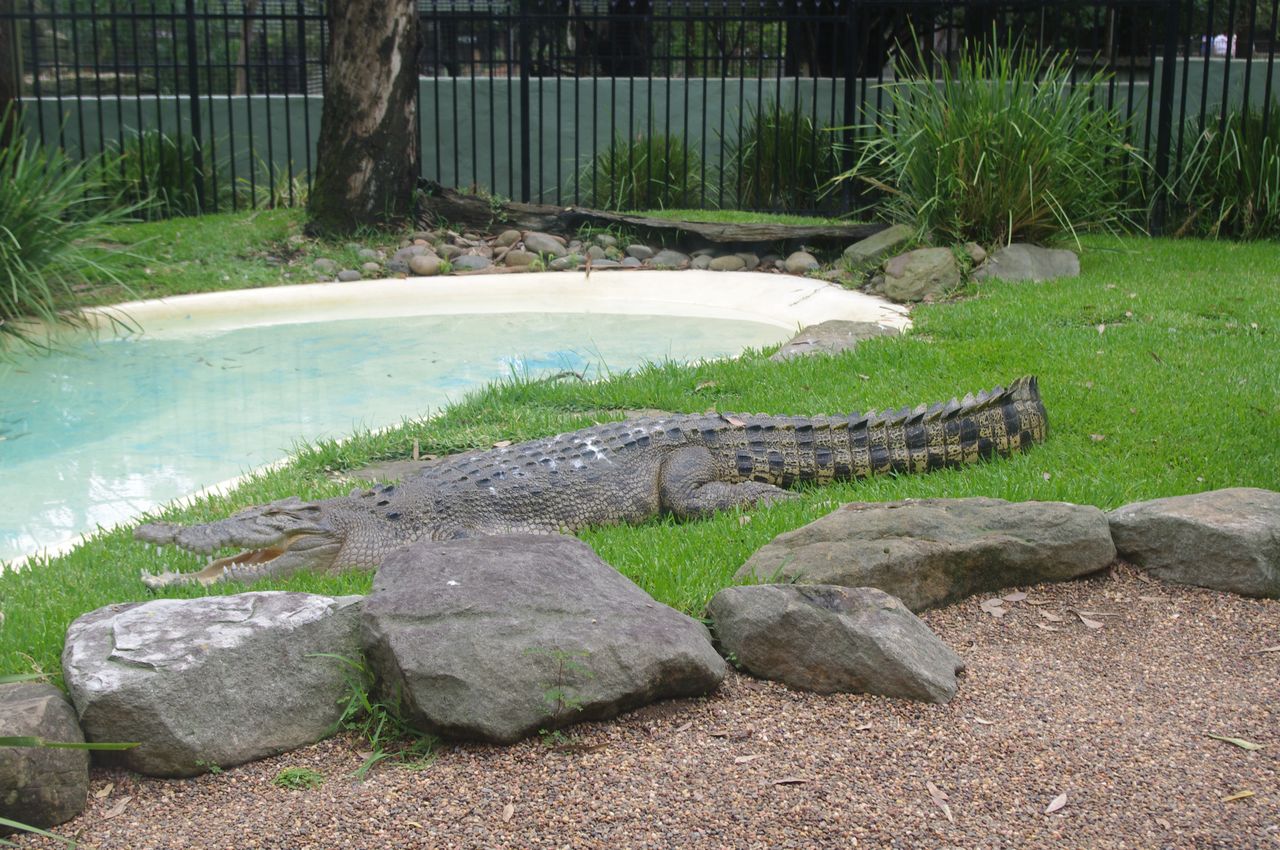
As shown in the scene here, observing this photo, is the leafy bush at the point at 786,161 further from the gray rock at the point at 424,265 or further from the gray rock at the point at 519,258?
the gray rock at the point at 424,265

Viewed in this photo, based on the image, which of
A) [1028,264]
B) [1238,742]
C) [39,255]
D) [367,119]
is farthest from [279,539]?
[367,119]

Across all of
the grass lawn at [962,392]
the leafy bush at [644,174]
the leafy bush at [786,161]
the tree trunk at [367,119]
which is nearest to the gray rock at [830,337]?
the grass lawn at [962,392]

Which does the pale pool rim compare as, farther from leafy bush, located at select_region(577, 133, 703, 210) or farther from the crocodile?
the crocodile

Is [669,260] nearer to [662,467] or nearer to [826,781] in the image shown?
[662,467]

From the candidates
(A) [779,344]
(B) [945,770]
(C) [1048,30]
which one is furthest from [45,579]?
(C) [1048,30]

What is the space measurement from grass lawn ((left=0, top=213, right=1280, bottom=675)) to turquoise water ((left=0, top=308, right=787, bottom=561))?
870mm

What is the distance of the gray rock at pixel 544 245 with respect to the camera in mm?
9883

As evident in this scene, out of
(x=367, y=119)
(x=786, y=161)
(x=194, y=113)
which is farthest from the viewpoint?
(x=786, y=161)

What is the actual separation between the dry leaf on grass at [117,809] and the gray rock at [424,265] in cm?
721

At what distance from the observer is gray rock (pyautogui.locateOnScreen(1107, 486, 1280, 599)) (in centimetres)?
332

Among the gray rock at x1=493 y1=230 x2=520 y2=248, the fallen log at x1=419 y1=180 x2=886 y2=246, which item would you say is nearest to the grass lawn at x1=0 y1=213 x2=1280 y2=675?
the fallen log at x1=419 y1=180 x2=886 y2=246

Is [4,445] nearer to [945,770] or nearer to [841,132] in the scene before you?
[945,770]

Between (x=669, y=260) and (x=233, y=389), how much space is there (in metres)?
3.83

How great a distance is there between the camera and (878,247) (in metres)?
8.78
